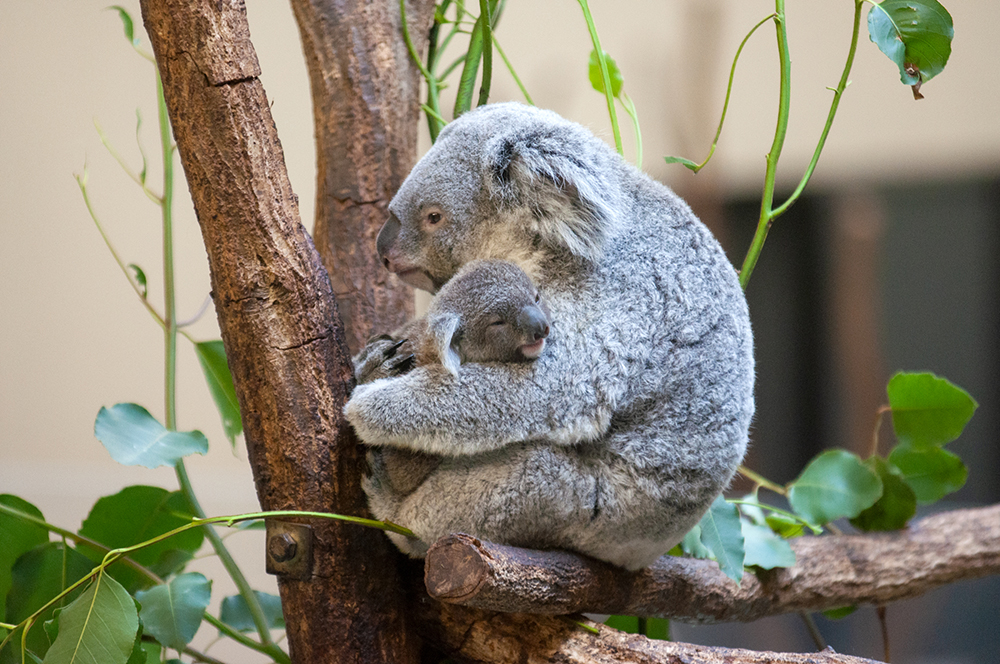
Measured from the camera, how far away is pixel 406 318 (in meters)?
2.18

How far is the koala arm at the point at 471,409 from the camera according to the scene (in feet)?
4.86

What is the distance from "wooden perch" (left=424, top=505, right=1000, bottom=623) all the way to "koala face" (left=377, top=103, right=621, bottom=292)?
59 cm

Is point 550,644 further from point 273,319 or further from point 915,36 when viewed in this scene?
point 915,36

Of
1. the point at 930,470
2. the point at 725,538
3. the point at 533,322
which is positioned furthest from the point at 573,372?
the point at 930,470

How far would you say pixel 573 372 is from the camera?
1523 millimetres

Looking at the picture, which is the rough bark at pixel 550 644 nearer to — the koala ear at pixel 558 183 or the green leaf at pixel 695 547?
the green leaf at pixel 695 547

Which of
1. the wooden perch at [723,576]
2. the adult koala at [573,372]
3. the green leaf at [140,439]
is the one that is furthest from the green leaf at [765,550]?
the green leaf at [140,439]

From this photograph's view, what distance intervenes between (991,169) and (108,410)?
5.02 metres

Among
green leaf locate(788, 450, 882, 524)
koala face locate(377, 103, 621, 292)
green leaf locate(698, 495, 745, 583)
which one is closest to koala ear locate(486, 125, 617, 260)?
koala face locate(377, 103, 621, 292)

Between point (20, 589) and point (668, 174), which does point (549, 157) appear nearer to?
point (20, 589)

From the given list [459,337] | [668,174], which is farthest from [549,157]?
[668,174]

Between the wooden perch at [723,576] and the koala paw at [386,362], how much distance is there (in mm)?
402

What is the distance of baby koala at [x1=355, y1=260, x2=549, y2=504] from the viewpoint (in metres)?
1.49

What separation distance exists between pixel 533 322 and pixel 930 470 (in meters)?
1.56
